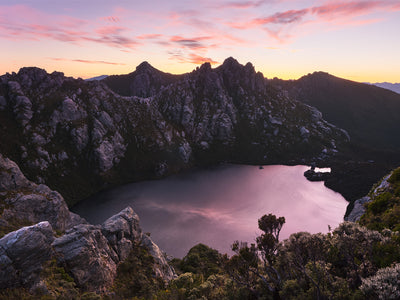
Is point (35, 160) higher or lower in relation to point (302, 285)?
lower

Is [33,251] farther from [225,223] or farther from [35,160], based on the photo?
[35,160]

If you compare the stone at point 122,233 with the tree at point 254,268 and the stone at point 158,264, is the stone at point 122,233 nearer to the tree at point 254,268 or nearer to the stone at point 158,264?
the stone at point 158,264

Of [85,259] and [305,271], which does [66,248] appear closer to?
[85,259]

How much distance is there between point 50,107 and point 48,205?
Answer: 470 feet

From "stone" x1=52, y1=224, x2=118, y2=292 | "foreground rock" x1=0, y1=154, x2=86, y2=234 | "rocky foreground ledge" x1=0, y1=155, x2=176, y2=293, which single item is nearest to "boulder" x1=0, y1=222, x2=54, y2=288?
"rocky foreground ledge" x1=0, y1=155, x2=176, y2=293

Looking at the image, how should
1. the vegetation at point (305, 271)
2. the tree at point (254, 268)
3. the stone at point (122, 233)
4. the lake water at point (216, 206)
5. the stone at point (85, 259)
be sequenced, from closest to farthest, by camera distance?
1. the vegetation at point (305, 271)
2. the tree at point (254, 268)
3. the stone at point (85, 259)
4. the stone at point (122, 233)
5. the lake water at point (216, 206)

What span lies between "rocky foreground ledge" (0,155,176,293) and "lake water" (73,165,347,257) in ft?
180

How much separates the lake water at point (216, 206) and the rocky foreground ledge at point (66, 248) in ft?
180

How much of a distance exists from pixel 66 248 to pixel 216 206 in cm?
11314

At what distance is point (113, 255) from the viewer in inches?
1650

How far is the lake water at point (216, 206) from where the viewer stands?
109938 millimetres

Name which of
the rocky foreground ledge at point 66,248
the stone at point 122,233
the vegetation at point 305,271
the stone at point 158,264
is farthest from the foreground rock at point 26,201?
the vegetation at point 305,271

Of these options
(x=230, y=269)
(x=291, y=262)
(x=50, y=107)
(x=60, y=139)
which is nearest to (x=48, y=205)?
(x=230, y=269)

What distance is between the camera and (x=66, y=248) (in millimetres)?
33062
